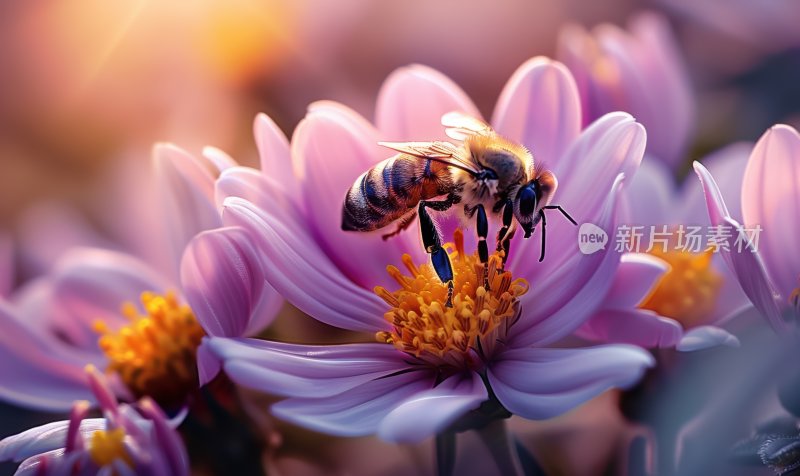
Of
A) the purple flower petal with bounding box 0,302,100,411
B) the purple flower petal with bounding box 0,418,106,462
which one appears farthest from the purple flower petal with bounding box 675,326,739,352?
the purple flower petal with bounding box 0,302,100,411

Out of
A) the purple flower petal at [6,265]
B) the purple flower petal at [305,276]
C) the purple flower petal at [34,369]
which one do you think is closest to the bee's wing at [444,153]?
the purple flower petal at [305,276]

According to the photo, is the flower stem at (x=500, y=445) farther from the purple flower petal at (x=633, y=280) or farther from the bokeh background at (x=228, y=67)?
the bokeh background at (x=228, y=67)

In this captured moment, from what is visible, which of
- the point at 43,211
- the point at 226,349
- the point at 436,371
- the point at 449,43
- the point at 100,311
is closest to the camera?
the point at 226,349

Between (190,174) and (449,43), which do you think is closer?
(190,174)

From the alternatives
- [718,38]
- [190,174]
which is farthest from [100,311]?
[718,38]

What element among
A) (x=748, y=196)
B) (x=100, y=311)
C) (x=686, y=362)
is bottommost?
(x=100, y=311)

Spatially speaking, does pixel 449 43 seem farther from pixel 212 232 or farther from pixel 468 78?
pixel 212 232
